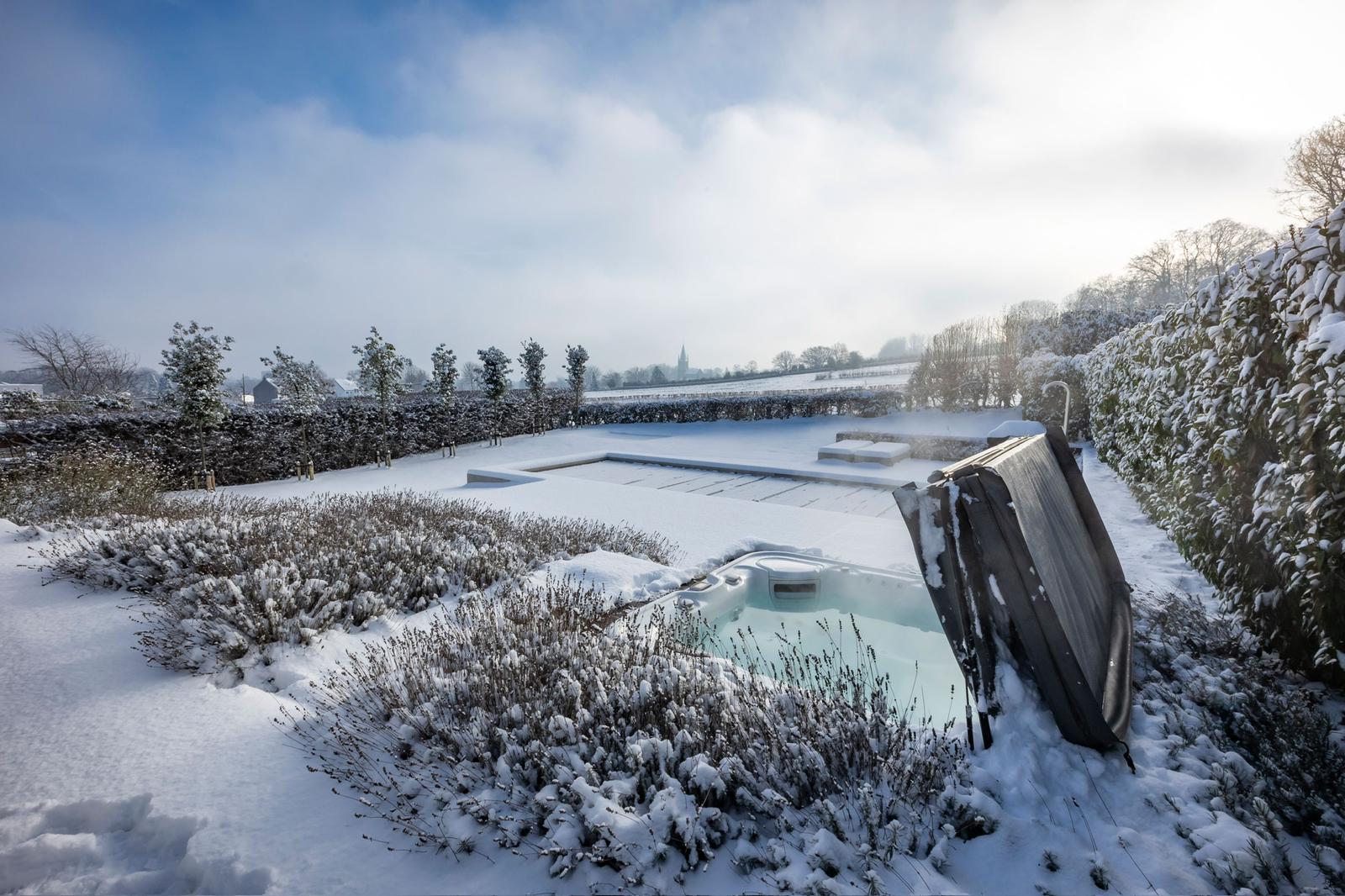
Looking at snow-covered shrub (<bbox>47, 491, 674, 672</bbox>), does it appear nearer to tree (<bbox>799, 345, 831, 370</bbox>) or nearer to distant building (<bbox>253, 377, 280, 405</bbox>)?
tree (<bbox>799, 345, 831, 370</bbox>)

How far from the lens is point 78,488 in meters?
8.23

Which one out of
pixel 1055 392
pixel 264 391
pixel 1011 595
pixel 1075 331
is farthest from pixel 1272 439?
pixel 264 391

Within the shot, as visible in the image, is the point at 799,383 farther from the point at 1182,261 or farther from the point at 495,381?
the point at 1182,261

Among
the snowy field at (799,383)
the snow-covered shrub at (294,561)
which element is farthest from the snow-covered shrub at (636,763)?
the snowy field at (799,383)

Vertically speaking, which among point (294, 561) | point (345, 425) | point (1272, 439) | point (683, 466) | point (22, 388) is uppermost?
point (22, 388)

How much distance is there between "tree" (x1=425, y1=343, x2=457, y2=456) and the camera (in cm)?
1755

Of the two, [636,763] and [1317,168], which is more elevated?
[1317,168]

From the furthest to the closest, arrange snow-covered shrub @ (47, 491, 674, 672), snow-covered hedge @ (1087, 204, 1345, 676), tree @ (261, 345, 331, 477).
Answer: tree @ (261, 345, 331, 477) → snow-covered shrub @ (47, 491, 674, 672) → snow-covered hedge @ (1087, 204, 1345, 676)

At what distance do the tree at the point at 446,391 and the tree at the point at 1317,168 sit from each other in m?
29.7

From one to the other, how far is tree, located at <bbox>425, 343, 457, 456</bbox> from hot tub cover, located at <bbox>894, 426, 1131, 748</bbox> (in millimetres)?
16730

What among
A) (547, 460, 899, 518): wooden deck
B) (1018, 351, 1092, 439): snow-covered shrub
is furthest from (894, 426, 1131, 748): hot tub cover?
(1018, 351, 1092, 439): snow-covered shrub

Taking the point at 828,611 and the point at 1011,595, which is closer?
the point at 1011,595

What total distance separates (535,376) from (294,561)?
55.3 feet

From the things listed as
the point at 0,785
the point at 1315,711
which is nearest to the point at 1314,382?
the point at 1315,711
